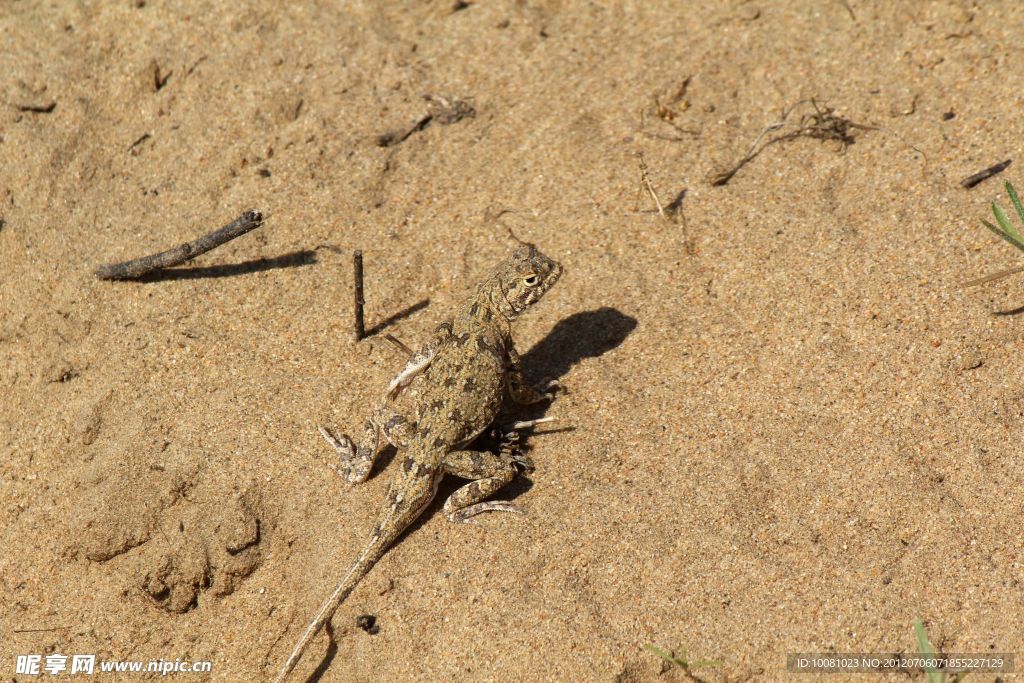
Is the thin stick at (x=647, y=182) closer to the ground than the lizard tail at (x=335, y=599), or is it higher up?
higher up

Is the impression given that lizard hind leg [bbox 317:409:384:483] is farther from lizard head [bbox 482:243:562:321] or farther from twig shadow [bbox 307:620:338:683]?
lizard head [bbox 482:243:562:321]

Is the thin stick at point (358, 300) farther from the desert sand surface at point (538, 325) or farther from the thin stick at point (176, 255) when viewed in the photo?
the thin stick at point (176, 255)

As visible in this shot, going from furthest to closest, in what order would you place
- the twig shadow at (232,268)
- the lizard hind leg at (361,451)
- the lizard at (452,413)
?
1. the twig shadow at (232,268)
2. the lizard hind leg at (361,451)
3. the lizard at (452,413)

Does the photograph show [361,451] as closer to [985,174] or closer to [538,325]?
[538,325]

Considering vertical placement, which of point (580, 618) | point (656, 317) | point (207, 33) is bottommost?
point (580, 618)

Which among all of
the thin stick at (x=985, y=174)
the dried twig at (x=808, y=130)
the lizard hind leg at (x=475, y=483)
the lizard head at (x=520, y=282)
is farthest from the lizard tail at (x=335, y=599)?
the thin stick at (x=985, y=174)

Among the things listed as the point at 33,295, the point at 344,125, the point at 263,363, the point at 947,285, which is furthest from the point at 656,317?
the point at 33,295

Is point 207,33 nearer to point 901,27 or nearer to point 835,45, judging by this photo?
point 835,45
